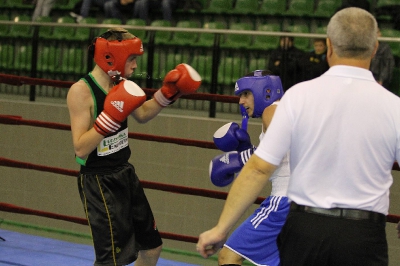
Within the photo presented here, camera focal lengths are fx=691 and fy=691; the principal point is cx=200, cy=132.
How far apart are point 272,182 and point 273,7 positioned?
5474 mm

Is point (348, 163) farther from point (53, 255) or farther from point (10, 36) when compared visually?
point (10, 36)

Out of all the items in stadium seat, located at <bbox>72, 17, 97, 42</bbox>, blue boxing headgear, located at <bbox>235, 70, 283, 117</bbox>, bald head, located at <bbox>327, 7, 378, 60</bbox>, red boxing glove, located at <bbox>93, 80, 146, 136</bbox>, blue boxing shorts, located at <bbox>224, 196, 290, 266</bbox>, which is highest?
bald head, located at <bbox>327, 7, 378, 60</bbox>

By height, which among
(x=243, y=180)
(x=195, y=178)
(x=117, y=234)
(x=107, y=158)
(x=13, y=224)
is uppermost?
(x=243, y=180)

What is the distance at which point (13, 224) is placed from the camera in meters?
6.15

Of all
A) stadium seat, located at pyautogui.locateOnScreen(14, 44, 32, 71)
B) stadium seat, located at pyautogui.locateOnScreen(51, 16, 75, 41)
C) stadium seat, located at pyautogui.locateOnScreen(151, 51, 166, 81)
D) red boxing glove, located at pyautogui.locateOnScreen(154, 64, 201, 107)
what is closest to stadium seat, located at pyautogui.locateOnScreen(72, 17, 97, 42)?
stadium seat, located at pyautogui.locateOnScreen(51, 16, 75, 41)

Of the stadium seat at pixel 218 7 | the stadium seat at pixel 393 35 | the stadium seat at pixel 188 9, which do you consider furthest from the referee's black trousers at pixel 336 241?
the stadium seat at pixel 188 9

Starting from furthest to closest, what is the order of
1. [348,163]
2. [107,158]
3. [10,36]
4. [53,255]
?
[10,36], [53,255], [107,158], [348,163]

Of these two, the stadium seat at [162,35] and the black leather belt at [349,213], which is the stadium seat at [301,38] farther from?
the black leather belt at [349,213]

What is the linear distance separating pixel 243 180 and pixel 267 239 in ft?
3.41

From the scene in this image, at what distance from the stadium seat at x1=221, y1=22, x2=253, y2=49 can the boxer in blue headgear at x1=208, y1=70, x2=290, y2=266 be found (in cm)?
407

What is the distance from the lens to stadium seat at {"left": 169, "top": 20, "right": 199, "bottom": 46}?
7.85m

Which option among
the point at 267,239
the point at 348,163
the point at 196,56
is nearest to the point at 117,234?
the point at 267,239

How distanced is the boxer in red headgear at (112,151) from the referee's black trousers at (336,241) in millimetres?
1288

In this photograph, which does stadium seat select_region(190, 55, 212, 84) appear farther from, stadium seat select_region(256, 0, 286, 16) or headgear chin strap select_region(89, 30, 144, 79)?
headgear chin strap select_region(89, 30, 144, 79)
